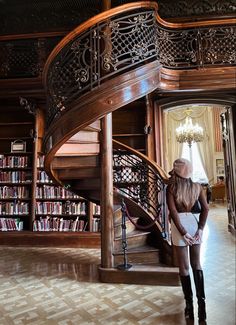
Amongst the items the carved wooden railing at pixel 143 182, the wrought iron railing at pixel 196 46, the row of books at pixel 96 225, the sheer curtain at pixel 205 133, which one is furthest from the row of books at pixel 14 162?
the sheer curtain at pixel 205 133

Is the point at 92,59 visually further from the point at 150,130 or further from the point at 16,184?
the point at 16,184

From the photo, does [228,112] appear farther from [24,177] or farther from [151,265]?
[24,177]

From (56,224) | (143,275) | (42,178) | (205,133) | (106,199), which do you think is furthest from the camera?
(205,133)

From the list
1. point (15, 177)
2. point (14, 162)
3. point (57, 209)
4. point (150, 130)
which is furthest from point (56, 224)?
point (150, 130)

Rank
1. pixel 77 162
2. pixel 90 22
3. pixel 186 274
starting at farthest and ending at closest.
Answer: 1. pixel 77 162
2. pixel 90 22
3. pixel 186 274

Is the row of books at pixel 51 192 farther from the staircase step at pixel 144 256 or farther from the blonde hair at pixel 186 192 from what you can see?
the blonde hair at pixel 186 192

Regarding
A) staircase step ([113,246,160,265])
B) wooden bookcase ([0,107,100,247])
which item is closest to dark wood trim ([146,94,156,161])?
wooden bookcase ([0,107,100,247])

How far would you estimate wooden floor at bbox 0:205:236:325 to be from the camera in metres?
2.45

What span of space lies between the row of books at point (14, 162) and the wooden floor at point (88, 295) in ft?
6.21

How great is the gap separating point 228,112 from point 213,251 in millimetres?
2878

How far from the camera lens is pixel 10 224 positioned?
5.41 meters

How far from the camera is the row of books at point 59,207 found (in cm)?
535

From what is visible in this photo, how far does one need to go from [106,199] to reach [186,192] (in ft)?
4.58

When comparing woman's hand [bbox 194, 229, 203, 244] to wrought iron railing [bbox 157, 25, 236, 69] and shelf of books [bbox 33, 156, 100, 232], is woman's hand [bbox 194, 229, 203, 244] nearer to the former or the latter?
wrought iron railing [bbox 157, 25, 236, 69]
